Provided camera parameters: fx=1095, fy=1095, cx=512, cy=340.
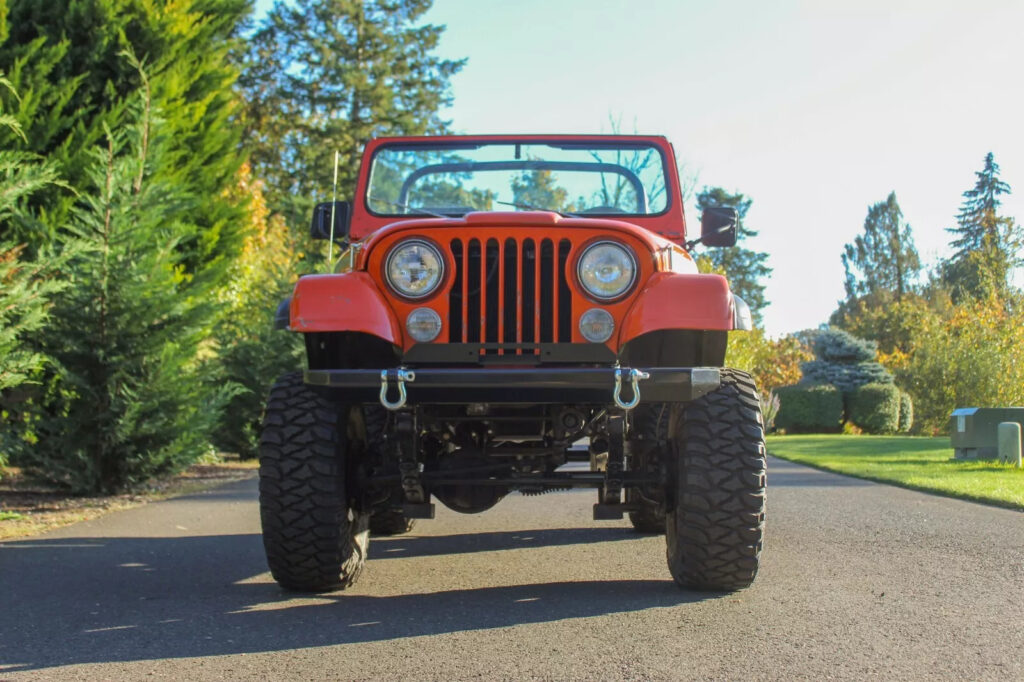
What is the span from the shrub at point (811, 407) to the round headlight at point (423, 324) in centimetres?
2433

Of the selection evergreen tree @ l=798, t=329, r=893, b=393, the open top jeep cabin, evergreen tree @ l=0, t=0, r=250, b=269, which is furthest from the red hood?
evergreen tree @ l=798, t=329, r=893, b=393

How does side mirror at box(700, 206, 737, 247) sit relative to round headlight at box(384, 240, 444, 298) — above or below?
above

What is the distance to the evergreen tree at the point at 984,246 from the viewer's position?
29.0 m

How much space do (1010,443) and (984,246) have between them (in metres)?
23.6

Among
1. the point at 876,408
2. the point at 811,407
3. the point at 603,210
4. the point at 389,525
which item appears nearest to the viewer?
the point at 603,210

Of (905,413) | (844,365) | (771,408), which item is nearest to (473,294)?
(771,408)

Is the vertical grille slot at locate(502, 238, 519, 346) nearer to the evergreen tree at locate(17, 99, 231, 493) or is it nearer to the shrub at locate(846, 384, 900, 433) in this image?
the evergreen tree at locate(17, 99, 231, 493)

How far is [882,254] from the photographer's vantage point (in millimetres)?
78688

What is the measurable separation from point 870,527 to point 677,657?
4160 mm

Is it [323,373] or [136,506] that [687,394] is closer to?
[323,373]

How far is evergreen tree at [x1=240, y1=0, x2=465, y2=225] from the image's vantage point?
34.1m

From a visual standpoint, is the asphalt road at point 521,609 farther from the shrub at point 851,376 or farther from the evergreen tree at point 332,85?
the evergreen tree at point 332,85

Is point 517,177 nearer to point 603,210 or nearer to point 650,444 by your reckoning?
point 603,210

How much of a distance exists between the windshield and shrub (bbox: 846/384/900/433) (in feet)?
74.3
